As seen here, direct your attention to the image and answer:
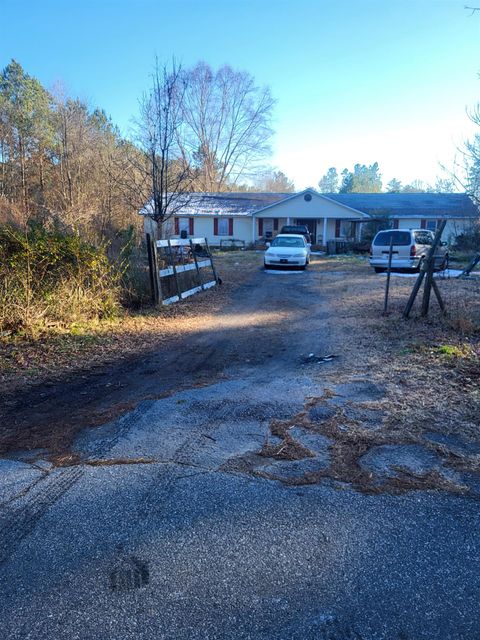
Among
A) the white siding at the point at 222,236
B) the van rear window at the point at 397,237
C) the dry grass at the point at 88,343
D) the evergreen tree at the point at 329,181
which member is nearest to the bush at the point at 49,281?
the dry grass at the point at 88,343

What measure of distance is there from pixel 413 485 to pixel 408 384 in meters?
2.23

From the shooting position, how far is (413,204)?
38.3 meters

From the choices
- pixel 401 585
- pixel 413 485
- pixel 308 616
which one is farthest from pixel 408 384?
pixel 308 616

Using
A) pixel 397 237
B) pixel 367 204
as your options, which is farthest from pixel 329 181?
pixel 397 237

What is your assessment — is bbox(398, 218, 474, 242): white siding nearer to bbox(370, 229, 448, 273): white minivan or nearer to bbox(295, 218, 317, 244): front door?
bbox(295, 218, 317, 244): front door

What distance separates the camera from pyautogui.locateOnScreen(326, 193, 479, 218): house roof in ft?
117

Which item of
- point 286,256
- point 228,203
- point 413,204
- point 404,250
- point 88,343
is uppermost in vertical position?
point 228,203

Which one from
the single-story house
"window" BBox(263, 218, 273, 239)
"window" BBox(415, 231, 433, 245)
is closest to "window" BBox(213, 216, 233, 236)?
the single-story house

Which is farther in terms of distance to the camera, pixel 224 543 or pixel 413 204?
pixel 413 204

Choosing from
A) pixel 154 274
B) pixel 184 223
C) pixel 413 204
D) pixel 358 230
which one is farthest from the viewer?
pixel 184 223

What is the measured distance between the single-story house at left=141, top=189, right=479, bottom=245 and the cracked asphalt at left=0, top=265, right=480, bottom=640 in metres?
32.8

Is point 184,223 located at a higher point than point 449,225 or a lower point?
higher

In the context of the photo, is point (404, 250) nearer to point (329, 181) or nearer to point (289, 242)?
point (289, 242)

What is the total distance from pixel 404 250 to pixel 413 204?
75.2ft
